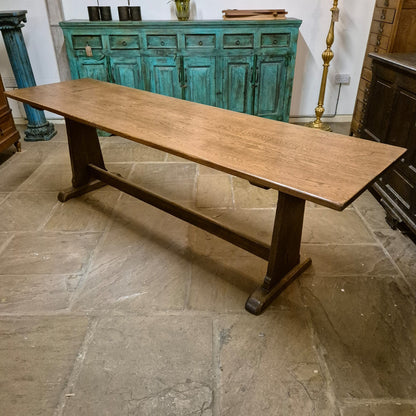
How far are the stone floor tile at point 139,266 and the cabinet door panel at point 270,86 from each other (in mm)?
1875

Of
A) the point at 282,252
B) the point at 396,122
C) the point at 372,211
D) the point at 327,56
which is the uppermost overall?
the point at 327,56

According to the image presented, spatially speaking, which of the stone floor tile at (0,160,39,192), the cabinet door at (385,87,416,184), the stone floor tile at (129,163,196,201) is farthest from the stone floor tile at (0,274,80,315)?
the cabinet door at (385,87,416,184)

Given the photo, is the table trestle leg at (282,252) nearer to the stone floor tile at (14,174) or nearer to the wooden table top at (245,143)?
the wooden table top at (245,143)

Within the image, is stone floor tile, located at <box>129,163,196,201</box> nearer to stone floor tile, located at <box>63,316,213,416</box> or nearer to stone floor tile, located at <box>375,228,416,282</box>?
stone floor tile, located at <box>63,316,213,416</box>

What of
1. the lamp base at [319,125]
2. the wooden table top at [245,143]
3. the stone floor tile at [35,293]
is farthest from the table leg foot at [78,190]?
the lamp base at [319,125]

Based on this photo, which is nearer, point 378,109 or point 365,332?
point 365,332

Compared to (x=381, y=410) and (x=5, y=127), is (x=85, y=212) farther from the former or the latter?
(x=381, y=410)

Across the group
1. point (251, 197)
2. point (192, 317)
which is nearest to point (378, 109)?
point (251, 197)

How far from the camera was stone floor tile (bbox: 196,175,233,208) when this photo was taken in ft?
8.63

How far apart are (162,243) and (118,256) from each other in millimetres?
272

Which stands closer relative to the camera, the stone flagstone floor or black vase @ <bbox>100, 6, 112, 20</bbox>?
the stone flagstone floor

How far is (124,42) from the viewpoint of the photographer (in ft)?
11.3

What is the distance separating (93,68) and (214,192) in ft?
6.10

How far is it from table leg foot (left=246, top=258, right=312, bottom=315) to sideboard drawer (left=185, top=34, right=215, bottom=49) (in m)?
2.50
